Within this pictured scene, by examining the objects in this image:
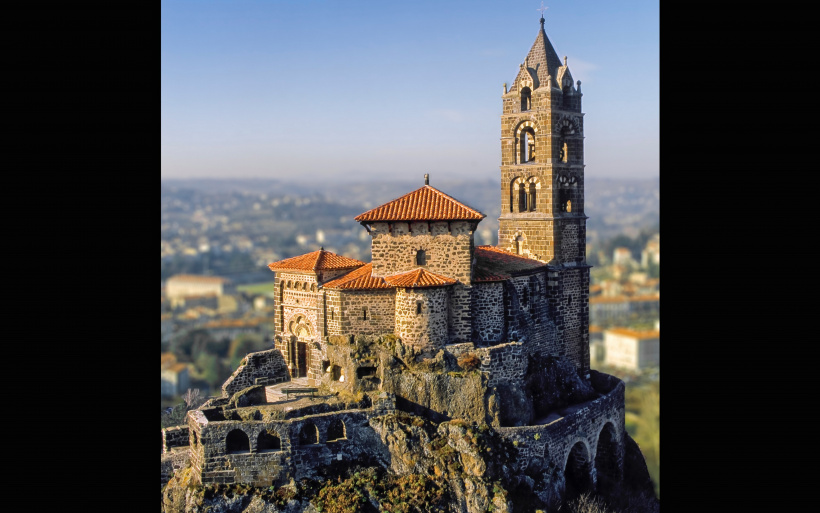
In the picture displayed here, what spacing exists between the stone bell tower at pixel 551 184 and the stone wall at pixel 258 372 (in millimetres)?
12194

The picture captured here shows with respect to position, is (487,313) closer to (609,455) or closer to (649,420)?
(649,420)

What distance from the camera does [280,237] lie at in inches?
7269

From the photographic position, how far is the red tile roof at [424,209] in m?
30.5

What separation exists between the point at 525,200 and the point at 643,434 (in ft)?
42.3

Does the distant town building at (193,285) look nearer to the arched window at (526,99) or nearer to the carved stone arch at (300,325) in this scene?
the carved stone arch at (300,325)

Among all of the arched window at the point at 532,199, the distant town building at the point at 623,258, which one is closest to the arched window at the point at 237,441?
the arched window at the point at 532,199

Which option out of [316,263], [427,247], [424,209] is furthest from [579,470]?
[316,263]

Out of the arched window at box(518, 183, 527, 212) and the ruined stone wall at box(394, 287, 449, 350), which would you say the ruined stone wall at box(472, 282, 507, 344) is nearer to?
the ruined stone wall at box(394, 287, 449, 350)

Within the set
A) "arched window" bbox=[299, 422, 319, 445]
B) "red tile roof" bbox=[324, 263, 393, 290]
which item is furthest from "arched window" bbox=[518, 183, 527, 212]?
"arched window" bbox=[299, 422, 319, 445]

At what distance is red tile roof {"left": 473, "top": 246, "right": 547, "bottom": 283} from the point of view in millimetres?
31416

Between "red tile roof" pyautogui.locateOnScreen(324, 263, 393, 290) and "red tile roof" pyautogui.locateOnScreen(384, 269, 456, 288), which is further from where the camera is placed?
"red tile roof" pyautogui.locateOnScreen(324, 263, 393, 290)

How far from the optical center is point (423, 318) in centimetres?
2975

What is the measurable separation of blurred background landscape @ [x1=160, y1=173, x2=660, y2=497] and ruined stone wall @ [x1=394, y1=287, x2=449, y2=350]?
8106 millimetres
